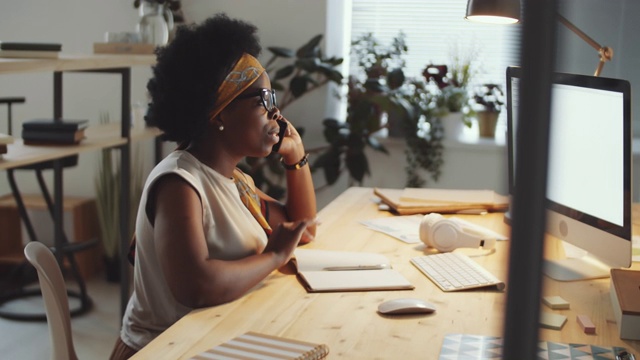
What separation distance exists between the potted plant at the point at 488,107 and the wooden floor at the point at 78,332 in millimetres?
1993

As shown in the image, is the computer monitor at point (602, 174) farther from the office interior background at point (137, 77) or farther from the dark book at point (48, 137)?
the office interior background at point (137, 77)

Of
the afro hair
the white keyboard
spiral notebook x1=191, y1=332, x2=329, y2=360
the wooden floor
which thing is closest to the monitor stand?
the white keyboard

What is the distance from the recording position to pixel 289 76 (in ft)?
13.5

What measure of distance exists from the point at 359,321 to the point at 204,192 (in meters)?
0.43

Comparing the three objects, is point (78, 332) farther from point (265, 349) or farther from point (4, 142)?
point (265, 349)

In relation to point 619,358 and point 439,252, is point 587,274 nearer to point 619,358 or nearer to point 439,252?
point 439,252

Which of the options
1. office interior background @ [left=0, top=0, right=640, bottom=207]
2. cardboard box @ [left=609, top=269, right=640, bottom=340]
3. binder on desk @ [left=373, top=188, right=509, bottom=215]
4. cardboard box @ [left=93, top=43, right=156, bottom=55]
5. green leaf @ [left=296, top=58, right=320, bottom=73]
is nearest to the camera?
cardboard box @ [left=609, top=269, right=640, bottom=340]

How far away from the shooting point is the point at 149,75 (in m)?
4.32

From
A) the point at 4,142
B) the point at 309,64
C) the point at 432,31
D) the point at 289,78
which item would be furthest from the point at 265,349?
the point at 432,31

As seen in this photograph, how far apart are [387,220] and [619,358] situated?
115 cm

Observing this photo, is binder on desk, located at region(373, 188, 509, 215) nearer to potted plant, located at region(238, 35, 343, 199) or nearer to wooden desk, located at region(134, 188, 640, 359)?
wooden desk, located at region(134, 188, 640, 359)

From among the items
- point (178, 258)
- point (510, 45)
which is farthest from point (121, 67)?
point (510, 45)

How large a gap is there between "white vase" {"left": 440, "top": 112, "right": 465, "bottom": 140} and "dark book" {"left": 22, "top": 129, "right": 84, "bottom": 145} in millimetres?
1842

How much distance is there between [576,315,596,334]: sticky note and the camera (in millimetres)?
1464
